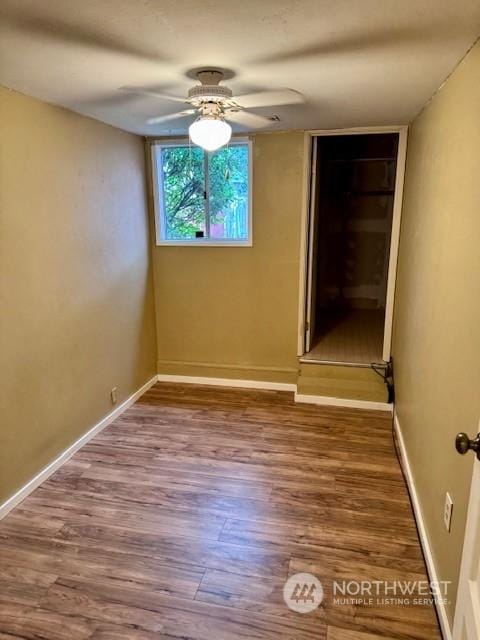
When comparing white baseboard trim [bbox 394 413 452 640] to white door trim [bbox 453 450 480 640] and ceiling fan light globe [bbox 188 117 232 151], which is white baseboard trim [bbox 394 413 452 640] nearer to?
white door trim [bbox 453 450 480 640]

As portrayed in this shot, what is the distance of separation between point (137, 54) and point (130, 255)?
81.1 inches

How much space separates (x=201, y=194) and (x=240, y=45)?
2328mm

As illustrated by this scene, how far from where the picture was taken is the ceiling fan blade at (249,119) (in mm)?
2791

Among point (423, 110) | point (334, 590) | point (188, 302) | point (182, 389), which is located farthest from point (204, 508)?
point (423, 110)

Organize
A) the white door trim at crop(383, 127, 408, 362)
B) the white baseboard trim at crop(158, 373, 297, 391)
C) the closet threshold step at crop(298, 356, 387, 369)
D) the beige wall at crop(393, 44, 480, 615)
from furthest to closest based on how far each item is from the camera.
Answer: the white baseboard trim at crop(158, 373, 297, 391) < the closet threshold step at crop(298, 356, 387, 369) < the white door trim at crop(383, 127, 408, 362) < the beige wall at crop(393, 44, 480, 615)

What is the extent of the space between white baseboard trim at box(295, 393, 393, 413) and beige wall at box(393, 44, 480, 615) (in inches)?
32.4

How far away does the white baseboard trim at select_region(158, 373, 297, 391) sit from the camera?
13.4 feet

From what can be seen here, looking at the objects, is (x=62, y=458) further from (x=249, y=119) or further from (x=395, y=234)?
(x=395, y=234)

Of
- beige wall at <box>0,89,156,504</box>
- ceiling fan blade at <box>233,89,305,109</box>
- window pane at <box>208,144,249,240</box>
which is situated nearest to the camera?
ceiling fan blade at <box>233,89,305,109</box>

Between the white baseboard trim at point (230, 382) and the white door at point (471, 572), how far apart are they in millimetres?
2773

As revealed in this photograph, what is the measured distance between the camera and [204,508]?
2443 millimetres

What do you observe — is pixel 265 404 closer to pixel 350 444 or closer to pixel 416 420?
pixel 350 444

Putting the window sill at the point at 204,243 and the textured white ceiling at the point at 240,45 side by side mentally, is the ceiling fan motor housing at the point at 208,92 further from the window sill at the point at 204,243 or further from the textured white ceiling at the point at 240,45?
A: the window sill at the point at 204,243

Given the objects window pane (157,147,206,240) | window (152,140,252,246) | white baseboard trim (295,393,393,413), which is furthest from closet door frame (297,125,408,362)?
window pane (157,147,206,240)
